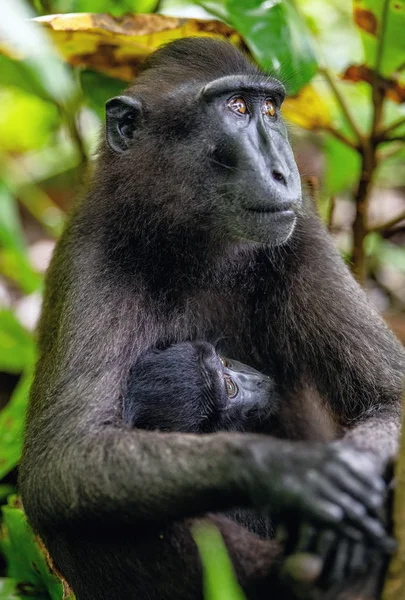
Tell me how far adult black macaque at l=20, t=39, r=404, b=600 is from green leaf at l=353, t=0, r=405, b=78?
100 cm

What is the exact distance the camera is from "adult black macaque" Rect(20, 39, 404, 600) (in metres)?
3.23

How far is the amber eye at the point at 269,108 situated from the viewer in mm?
4024

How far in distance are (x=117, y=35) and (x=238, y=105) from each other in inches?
39.8

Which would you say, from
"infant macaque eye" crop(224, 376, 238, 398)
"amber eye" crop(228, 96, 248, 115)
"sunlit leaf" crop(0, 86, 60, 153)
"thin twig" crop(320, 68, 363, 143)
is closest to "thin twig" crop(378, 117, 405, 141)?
"thin twig" crop(320, 68, 363, 143)

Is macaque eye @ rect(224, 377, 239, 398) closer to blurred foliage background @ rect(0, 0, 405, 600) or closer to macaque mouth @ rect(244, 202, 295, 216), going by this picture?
macaque mouth @ rect(244, 202, 295, 216)

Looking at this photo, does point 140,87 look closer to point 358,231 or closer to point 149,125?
point 149,125

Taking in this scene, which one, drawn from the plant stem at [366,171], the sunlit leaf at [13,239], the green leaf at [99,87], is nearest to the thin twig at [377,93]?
the plant stem at [366,171]

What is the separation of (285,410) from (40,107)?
4.80m

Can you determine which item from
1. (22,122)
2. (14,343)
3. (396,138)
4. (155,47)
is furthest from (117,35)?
(22,122)

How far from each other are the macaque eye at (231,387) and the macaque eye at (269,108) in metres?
1.17

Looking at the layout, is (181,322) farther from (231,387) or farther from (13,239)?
(13,239)

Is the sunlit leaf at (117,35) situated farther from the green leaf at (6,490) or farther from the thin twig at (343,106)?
the green leaf at (6,490)

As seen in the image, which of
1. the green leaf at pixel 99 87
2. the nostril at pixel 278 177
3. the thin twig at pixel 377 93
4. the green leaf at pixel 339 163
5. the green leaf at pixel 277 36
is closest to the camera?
the nostril at pixel 278 177

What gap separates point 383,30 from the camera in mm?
4773
